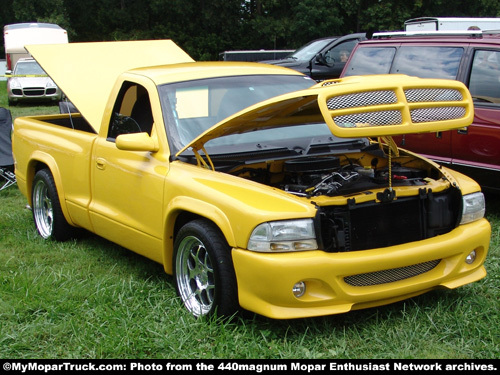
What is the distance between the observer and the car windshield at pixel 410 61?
22.0ft

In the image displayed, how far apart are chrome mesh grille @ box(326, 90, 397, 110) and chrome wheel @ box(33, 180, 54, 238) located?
137 inches

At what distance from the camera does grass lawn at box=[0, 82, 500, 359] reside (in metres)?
3.55

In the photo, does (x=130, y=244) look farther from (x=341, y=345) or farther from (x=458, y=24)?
(x=458, y=24)

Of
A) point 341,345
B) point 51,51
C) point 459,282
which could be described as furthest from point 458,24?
point 341,345

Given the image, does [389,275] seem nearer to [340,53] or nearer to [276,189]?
[276,189]

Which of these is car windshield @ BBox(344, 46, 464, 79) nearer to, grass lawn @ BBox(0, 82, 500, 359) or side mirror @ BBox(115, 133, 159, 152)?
grass lawn @ BBox(0, 82, 500, 359)

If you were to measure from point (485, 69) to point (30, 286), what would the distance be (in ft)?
15.3

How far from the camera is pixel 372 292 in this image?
3.61 meters

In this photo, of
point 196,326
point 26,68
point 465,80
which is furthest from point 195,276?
point 26,68

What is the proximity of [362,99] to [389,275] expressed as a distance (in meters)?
1.02

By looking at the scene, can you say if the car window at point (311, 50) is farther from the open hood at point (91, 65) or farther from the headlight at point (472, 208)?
the headlight at point (472, 208)

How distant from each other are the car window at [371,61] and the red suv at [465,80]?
0.02 m

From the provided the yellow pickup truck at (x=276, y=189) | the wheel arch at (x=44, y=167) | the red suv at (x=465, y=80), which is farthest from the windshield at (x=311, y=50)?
the yellow pickup truck at (x=276, y=189)

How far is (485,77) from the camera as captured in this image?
20.9 ft
